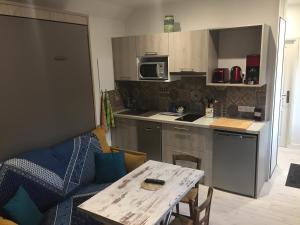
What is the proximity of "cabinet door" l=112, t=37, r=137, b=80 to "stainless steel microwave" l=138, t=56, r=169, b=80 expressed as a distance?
0.42 feet

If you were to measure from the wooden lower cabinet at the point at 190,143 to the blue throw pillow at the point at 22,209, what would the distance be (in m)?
1.97

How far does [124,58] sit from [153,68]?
59 centimetres

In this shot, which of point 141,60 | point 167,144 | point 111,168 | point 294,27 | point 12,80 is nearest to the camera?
point 12,80

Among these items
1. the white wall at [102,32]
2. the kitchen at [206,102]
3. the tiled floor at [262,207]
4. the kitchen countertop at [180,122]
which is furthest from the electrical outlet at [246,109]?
the white wall at [102,32]

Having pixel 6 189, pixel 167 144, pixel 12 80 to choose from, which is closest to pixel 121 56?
pixel 167 144

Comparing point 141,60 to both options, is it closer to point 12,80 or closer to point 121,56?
point 121,56

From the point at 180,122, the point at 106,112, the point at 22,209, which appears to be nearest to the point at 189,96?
the point at 180,122

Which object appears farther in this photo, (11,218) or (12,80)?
(12,80)

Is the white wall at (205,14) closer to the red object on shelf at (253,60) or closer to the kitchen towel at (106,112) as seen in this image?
the red object on shelf at (253,60)

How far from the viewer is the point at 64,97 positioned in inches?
122

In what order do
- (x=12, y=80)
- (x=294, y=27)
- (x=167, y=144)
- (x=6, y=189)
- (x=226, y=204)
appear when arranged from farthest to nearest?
(x=294, y=27), (x=167, y=144), (x=226, y=204), (x=12, y=80), (x=6, y=189)

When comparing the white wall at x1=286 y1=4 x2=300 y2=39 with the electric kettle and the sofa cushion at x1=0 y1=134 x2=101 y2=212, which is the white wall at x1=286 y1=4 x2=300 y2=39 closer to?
the electric kettle

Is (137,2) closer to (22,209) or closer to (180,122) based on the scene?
(180,122)

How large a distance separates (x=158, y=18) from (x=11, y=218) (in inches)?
134
